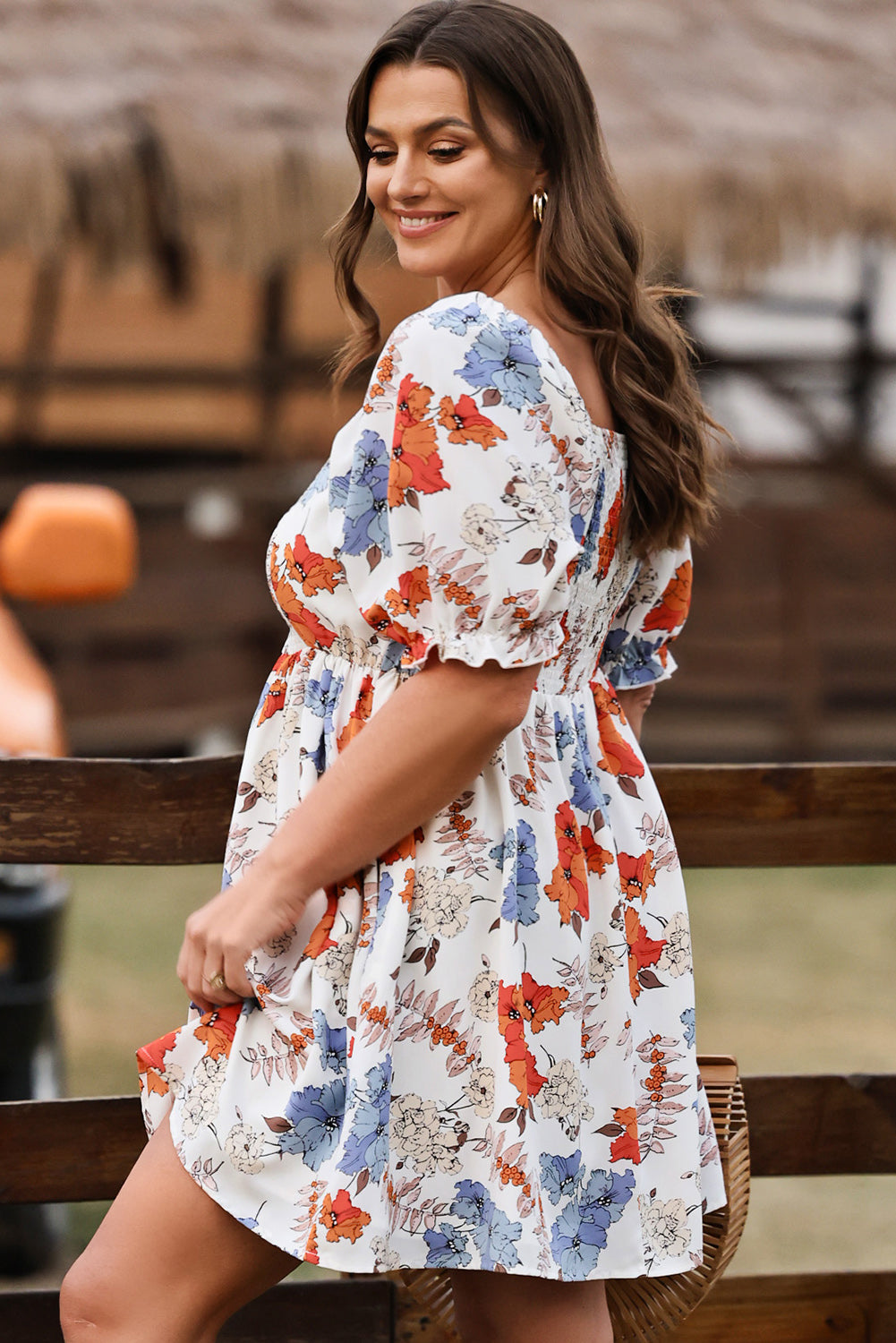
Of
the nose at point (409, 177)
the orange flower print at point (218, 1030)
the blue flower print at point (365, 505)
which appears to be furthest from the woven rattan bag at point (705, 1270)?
the nose at point (409, 177)

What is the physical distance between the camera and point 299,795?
153 cm

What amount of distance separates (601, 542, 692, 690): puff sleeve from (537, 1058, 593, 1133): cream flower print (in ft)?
1.77

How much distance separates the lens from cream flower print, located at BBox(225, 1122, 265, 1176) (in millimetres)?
1430

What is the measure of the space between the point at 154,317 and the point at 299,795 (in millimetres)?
7077

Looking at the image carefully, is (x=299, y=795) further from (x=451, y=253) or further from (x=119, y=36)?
(x=119, y=36)

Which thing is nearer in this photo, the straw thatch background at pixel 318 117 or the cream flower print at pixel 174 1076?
the cream flower print at pixel 174 1076

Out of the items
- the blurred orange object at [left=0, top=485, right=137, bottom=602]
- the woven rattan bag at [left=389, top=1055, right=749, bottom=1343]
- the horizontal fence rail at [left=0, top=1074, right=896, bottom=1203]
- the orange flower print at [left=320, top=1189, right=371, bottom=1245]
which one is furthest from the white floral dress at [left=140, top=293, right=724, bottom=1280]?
→ the blurred orange object at [left=0, top=485, right=137, bottom=602]

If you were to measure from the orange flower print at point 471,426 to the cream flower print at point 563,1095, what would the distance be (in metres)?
0.59

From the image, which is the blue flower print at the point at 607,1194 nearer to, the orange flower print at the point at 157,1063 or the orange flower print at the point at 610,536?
the orange flower print at the point at 157,1063

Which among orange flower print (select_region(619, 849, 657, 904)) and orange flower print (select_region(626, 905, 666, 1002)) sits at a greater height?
orange flower print (select_region(619, 849, 657, 904))

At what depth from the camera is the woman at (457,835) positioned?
1.40m

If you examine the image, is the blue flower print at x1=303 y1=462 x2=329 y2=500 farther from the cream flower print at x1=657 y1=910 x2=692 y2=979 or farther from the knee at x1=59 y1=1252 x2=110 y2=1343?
the knee at x1=59 y1=1252 x2=110 y2=1343

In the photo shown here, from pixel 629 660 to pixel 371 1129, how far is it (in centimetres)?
71

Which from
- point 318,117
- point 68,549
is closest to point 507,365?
point 68,549
